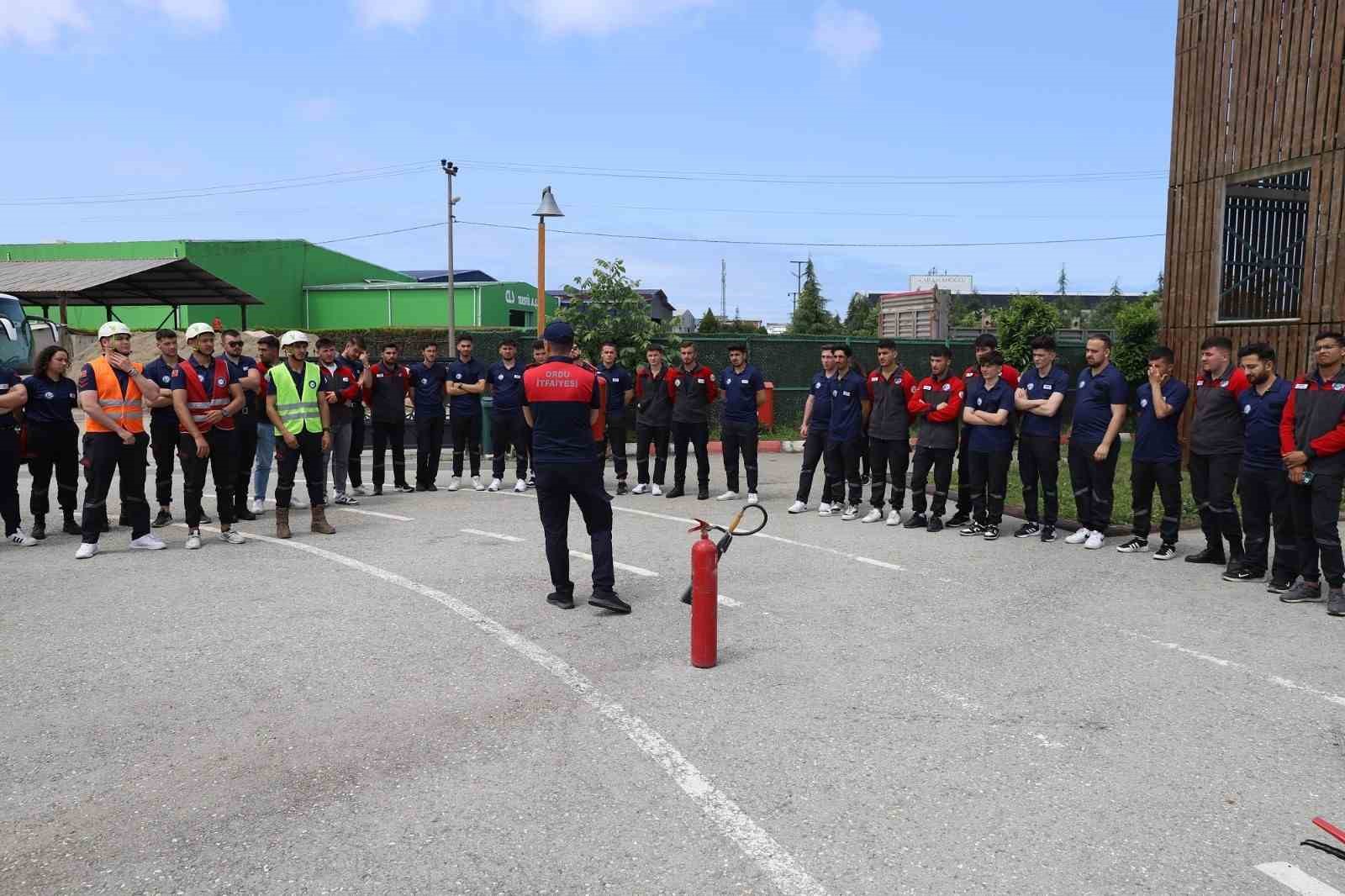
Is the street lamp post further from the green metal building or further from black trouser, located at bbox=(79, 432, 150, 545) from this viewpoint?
the green metal building

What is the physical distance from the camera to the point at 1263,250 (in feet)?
52.5

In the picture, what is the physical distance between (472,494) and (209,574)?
5.03 metres

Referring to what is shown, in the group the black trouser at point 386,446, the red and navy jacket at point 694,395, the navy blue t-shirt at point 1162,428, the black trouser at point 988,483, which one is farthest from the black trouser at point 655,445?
the navy blue t-shirt at point 1162,428

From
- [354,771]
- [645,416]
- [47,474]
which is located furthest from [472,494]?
[354,771]

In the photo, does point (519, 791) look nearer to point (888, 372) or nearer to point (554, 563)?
point (554, 563)

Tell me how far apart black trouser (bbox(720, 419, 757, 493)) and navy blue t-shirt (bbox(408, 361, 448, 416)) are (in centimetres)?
390


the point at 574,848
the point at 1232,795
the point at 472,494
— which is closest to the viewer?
the point at 574,848

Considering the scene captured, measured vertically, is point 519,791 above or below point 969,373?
below

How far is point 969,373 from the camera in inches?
413

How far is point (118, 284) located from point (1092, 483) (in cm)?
2793

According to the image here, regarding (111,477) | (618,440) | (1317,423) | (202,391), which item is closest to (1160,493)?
(1317,423)

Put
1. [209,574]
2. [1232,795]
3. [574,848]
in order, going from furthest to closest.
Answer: [209,574] → [1232,795] → [574,848]

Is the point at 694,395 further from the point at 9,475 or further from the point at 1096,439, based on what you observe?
the point at 9,475

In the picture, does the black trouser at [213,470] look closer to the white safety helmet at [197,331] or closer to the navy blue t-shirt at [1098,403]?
the white safety helmet at [197,331]
